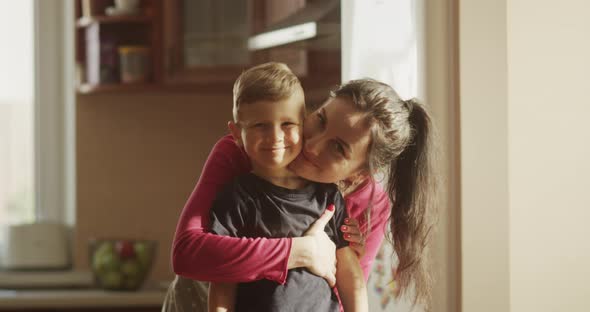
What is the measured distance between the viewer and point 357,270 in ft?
2.50

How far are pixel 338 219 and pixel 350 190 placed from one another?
2.0 inches

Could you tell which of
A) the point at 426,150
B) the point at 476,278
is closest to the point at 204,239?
the point at 426,150

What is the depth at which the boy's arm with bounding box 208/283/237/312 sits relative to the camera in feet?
2.31

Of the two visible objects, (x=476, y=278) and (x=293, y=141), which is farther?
(x=476, y=278)

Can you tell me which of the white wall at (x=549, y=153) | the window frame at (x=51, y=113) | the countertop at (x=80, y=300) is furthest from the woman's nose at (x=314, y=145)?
the window frame at (x=51, y=113)

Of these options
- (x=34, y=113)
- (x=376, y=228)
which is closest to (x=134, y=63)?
(x=34, y=113)

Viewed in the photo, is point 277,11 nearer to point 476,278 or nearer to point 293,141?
point 476,278

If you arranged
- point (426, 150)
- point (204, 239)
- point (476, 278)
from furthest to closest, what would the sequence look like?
1. point (476, 278)
2. point (426, 150)
3. point (204, 239)

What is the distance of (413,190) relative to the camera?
79 cm

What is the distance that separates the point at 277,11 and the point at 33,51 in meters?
1.26

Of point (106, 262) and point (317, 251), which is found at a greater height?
point (317, 251)

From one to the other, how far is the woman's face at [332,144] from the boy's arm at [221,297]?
12cm

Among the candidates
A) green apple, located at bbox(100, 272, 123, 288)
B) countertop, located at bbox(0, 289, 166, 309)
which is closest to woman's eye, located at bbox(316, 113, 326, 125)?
countertop, located at bbox(0, 289, 166, 309)

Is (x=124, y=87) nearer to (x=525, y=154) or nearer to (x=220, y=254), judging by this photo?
(x=525, y=154)
